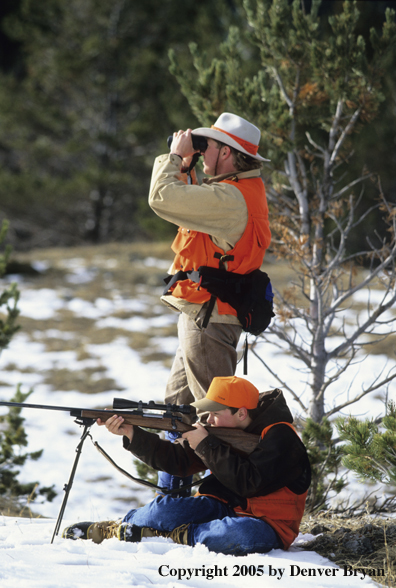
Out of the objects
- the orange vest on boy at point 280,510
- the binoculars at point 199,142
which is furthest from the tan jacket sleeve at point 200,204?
the orange vest on boy at point 280,510

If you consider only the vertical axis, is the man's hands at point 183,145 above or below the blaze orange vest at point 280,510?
above

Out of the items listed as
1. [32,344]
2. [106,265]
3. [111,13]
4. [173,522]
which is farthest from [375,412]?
[111,13]

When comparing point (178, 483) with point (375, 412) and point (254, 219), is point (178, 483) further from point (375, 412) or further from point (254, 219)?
point (375, 412)

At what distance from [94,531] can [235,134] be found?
7.43 ft

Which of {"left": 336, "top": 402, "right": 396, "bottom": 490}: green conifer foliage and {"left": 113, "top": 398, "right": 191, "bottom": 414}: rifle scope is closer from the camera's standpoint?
{"left": 336, "top": 402, "right": 396, "bottom": 490}: green conifer foliage

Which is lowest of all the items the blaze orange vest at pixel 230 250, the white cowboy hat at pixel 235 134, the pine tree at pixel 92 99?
the blaze orange vest at pixel 230 250

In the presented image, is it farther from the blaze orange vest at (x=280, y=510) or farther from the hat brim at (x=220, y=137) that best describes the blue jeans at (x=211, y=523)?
the hat brim at (x=220, y=137)

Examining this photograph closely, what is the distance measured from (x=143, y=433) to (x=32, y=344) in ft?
28.5

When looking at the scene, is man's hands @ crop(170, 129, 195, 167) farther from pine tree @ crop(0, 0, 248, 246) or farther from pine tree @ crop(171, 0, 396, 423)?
pine tree @ crop(0, 0, 248, 246)

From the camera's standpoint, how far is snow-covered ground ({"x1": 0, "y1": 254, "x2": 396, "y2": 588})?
267cm

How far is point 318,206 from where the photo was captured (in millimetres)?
4891

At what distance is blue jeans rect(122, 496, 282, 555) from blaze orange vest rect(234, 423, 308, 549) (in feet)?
0.17

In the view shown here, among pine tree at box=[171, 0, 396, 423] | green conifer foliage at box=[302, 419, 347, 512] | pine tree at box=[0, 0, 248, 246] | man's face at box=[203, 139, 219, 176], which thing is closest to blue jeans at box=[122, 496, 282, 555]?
green conifer foliage at box=[302, 419, 347, 512]

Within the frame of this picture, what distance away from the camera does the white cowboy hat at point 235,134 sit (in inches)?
129
